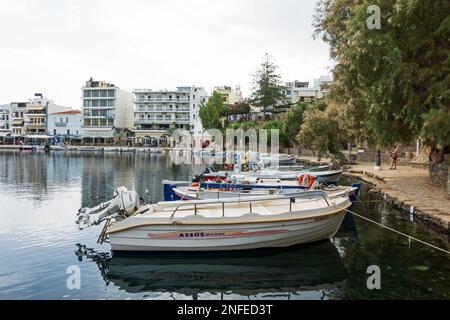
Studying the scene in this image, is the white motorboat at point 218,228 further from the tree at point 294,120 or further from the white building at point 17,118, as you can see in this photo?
the white building at point 17,118

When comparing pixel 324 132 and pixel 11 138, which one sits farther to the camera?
pixel 11 138

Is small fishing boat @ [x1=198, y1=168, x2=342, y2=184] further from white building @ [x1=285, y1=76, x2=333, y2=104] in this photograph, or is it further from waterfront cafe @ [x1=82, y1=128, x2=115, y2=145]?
waterfront cafe @ [x1=82, y1=128, x2=115, y2=145]

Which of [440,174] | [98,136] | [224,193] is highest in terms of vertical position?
[98,136]

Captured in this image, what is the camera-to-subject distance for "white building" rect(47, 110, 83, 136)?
119125mm

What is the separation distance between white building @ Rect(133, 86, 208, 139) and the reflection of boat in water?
330 ft

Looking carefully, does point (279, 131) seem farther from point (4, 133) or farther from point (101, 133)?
point (4, 133)

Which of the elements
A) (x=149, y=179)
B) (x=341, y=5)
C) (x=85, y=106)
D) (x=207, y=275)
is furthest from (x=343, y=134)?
(x=85, y=106)

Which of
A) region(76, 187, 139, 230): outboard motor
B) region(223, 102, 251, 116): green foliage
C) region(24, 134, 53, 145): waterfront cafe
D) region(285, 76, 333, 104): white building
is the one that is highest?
region(285, 76, 333, 104): white building

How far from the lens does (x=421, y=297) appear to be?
962cm

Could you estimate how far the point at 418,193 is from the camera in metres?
22.0

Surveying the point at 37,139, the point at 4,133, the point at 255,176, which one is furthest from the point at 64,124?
the point at 255,176

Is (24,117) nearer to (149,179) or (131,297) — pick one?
(149,179)

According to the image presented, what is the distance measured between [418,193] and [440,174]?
2.83m

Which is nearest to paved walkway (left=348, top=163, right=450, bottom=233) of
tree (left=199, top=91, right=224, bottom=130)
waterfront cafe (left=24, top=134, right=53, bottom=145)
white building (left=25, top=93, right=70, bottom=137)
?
tree (left=199, top=91, right=224, bottom=130)
